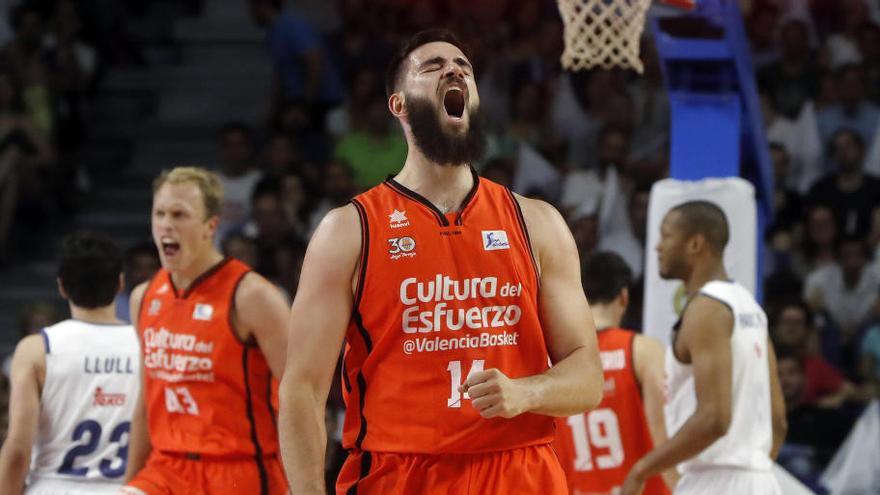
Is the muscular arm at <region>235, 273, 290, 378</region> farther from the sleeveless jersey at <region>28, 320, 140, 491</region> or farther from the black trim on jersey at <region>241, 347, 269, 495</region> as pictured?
the sleeveless jersey at <region>28, 320, 140, 491</region>

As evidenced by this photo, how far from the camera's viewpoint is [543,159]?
11.3 m

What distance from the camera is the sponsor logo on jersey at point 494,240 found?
159 inches

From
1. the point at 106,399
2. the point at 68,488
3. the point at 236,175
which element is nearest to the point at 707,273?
the point at 106,399

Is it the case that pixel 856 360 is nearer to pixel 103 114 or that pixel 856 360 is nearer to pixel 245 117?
pixel 245 117

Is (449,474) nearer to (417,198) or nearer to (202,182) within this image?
(417,198)

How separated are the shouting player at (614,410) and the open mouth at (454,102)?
262 centimetres

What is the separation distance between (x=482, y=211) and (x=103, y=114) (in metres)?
9.85

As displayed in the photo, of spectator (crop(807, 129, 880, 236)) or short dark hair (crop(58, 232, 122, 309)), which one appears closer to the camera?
short dark hair (crop(58, 232, 122, 309))

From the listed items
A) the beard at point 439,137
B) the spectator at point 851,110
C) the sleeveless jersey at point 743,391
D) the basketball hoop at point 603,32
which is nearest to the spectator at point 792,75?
the spectator at point 851,110

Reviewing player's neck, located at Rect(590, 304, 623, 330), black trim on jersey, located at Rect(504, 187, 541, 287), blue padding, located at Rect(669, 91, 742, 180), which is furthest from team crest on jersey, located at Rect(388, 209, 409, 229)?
blue padding, located at Rect(669, 91, 742, 180)

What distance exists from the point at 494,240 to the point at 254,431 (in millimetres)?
2033

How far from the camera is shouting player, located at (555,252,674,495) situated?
6.46m

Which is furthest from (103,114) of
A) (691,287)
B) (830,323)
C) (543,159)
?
(691,287)

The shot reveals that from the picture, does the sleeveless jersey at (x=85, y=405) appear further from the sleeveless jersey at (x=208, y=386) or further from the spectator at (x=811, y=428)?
the spectator at (x=811, y=428)
